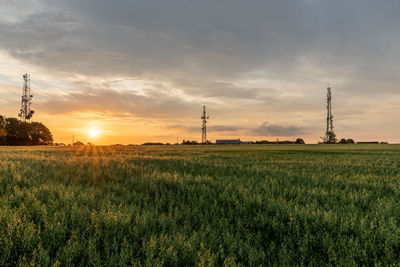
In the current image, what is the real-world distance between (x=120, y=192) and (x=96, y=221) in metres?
2.33

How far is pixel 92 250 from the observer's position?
2.95m

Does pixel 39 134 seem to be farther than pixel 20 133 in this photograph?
Yes

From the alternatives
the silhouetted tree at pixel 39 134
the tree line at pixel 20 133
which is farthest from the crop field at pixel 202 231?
the silhouetted tree at pixel 39 134

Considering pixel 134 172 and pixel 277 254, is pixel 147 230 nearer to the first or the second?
pixel 277 254

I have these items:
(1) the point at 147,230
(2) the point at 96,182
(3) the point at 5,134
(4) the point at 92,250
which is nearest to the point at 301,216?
(1) the point at 147,230

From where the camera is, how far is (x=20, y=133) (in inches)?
3169

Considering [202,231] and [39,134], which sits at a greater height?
[39,134]

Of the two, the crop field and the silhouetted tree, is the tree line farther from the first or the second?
the crop field

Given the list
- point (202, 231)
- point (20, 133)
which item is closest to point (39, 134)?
point (20, 133)

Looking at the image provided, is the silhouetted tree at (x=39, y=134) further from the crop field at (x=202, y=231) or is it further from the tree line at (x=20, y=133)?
the crop field at (x=202, y=231)

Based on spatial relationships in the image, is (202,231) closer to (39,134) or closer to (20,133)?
(20,133)

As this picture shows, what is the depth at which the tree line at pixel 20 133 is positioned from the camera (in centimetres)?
7805

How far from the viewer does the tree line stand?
78.1m

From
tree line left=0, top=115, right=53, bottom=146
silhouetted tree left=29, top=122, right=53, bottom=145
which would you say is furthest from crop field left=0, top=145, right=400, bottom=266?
silhouetted tree left=29, top=122, right=53, bottom=145
